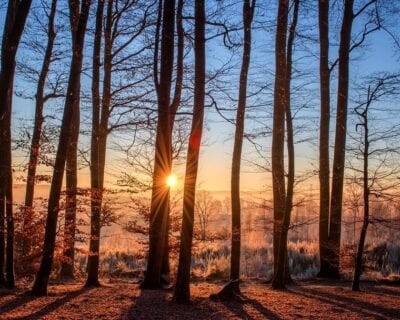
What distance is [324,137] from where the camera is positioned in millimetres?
15008

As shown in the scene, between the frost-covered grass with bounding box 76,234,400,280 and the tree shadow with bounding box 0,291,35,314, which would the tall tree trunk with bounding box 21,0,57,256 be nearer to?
the frost-covered grass with bounding box 76,234,400,280

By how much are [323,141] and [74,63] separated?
328 inches

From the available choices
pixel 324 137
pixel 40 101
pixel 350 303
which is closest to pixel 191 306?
pixel 350 303

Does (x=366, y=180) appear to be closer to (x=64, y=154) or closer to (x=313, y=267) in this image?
(x=64, y=154)

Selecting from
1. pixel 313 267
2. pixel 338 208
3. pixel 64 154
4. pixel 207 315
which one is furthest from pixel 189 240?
pixel 313 267

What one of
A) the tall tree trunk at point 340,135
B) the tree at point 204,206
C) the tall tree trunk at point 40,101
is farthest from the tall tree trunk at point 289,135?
the tree at point 204,206

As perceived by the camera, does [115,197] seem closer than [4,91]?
No

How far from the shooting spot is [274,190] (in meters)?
12.6

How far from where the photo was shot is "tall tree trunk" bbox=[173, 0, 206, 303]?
860cm

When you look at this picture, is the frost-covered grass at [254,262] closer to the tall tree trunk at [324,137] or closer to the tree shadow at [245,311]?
the tall tree trunk at [324,137]

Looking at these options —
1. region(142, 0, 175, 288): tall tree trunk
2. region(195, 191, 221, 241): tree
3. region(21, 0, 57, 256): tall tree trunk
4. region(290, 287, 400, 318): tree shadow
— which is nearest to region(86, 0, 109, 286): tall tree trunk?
region(142, 0, 175, 288): tall tree trunk

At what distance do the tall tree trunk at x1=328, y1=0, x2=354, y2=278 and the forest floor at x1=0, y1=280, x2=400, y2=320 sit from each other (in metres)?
3.99

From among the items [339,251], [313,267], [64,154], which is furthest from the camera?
[313,267]

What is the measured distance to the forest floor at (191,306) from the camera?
298 inches
